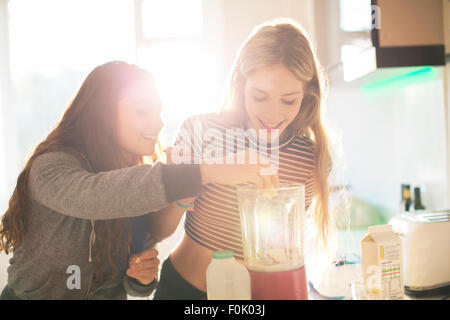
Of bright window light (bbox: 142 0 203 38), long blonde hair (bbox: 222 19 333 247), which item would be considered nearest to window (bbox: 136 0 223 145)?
bright window light (bbox: 142 0 203 38)

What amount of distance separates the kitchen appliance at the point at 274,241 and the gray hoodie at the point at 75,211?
188 millimetres

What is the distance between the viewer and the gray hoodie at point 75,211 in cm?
63

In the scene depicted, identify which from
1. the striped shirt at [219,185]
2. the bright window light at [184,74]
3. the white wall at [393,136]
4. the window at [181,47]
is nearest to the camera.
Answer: the striped shirt at [219,185]

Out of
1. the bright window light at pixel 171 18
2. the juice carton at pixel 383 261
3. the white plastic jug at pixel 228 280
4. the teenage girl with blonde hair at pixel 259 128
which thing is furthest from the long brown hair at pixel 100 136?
the bright window light at pixel 171 18

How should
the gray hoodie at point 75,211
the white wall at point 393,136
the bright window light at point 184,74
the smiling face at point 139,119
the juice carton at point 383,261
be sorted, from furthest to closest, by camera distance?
the bright window light at point 184,74 → the white wall at point 393,136 → the smiling face at point 139,119 → the juice carton at point 383,261 → the gray hoodie at point 75,211

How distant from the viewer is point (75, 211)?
66 cm

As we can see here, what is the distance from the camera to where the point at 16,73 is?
180 cm

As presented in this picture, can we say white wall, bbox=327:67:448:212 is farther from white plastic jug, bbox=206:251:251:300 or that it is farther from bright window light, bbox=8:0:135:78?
bright window light, bbox=8:0:135:78

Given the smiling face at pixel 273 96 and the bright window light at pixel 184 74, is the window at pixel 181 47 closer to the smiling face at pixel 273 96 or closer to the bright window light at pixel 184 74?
the bright window light at pixel 184 74

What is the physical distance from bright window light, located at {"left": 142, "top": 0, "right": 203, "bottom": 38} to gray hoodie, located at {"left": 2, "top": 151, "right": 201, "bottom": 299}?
1.29 m

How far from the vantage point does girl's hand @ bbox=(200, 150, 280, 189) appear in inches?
26.8

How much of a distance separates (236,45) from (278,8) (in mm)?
271

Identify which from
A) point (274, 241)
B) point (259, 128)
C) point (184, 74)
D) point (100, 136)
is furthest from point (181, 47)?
point (274, 241)

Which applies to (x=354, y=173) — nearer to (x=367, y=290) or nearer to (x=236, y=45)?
(x=236, y=45)
